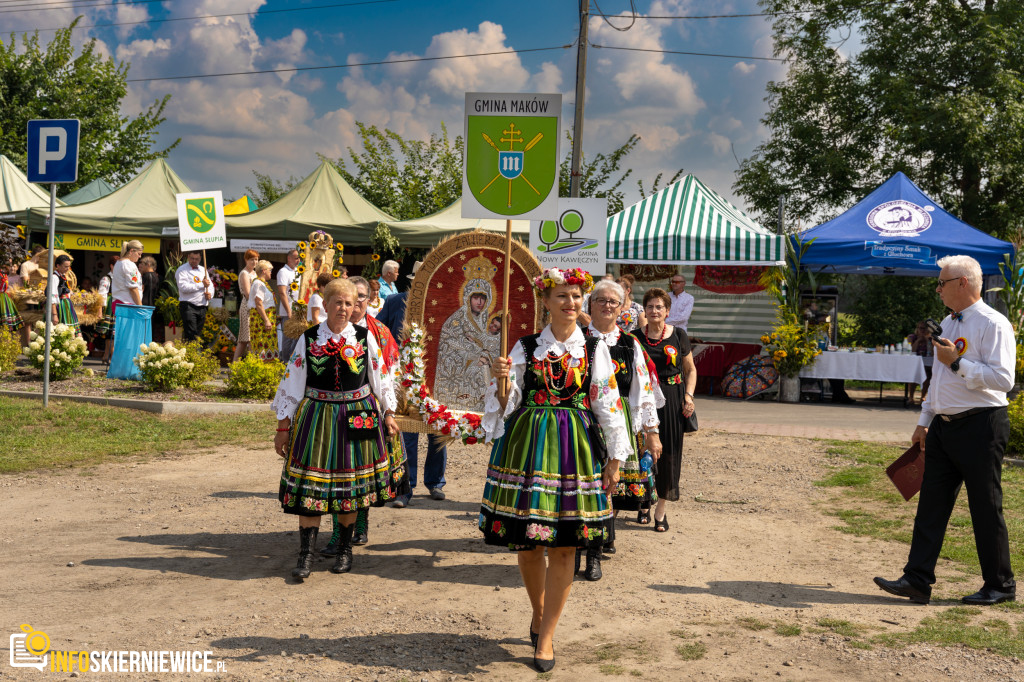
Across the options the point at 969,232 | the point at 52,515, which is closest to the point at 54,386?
the point at 52,515

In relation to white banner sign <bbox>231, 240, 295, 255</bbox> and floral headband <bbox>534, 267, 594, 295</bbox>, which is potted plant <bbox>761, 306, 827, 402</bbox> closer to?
white banner sign <bbox>231, 240, 295, 255</bbox>

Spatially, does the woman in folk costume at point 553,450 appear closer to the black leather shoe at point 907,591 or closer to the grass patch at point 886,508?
the black leather shoe at point 907,591

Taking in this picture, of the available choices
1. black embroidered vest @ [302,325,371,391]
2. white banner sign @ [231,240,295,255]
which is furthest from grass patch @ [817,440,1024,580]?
white banner sign @ [231,240,295,255]

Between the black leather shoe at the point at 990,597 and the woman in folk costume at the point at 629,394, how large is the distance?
6.65ft

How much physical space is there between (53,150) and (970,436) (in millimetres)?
10101

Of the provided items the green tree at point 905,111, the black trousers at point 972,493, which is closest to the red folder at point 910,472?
the black trousers at point 972,493

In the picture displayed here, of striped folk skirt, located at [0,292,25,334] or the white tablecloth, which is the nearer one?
striped folk skirt, located at [0,292,25,334]

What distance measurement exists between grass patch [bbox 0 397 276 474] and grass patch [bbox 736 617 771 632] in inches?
261

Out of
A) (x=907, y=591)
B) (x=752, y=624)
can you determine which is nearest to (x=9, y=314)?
(x=752, y=624)

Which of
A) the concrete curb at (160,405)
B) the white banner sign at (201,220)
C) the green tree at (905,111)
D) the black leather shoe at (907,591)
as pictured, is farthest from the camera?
the green tree at (905,111)

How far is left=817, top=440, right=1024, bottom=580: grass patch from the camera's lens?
6.62 meters

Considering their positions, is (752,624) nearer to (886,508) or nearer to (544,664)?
(544,664)

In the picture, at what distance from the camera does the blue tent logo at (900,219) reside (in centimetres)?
1570

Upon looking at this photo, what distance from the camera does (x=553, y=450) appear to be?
4.45 metres
